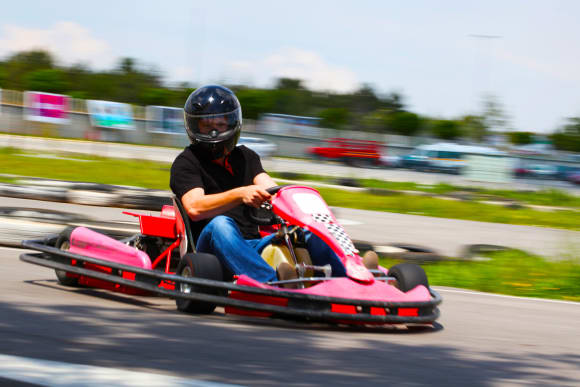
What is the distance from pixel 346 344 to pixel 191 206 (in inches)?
50.2

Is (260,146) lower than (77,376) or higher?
lower

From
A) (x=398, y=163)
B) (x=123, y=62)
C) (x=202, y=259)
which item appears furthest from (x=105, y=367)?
(x=123, y=62)


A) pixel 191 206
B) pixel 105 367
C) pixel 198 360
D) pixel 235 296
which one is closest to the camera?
pixel 105 367

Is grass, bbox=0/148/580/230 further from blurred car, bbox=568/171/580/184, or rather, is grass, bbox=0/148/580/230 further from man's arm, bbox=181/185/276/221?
man's arm, bbox=181/185/276/221

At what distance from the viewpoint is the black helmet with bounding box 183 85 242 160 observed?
4.41m

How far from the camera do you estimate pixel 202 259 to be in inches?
153

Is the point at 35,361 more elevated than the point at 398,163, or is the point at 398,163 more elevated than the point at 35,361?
the point at 35,361

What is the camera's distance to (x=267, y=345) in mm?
3258

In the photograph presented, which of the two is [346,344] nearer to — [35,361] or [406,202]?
[35,361]

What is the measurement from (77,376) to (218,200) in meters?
1.64

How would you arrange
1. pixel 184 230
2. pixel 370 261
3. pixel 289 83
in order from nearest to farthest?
pixel 370 261 → pixel 184 230 → pixel 289 83

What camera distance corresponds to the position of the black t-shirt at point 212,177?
14.1 feet

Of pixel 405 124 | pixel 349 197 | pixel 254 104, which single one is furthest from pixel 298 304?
pixel 254 104

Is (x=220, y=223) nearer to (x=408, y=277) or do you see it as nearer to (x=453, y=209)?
(x=408, y=277)
